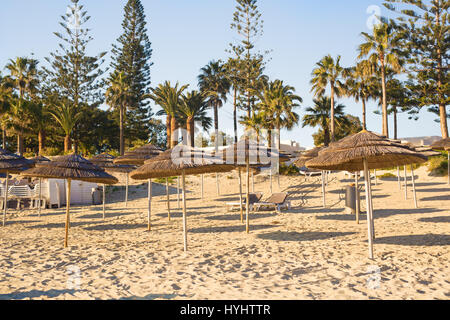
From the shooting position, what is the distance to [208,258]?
204 inches

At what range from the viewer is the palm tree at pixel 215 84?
111ft

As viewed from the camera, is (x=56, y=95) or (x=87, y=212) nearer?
(x=87, y=212)

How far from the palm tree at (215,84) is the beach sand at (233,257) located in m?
24.7

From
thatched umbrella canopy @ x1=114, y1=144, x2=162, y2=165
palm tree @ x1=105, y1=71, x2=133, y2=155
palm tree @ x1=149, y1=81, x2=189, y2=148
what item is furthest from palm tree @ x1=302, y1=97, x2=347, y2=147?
thatched umbrella canopy @ x1=114, y1=144, x2=162, y2=165

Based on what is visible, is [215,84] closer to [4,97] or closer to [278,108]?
[278,108]

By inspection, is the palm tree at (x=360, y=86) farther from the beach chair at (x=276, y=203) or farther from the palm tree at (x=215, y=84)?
the beach chair at (x=276, y=203)

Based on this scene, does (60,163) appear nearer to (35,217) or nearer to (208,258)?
(208,258)

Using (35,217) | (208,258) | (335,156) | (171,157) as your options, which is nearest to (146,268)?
(208,258)

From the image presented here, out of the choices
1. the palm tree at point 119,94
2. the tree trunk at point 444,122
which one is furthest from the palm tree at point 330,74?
the palm tree at point 119,94

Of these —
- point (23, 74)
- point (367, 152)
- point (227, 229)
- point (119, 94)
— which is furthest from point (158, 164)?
point (23, 74)

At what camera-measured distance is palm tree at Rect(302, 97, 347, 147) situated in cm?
2862

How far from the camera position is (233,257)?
5.21m

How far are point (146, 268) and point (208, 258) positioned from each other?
964 millimetres

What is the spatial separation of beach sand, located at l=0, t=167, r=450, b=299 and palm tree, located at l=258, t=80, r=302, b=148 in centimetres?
1831
